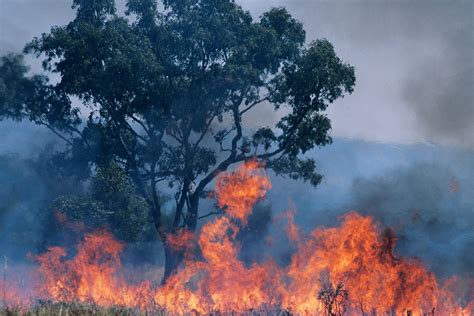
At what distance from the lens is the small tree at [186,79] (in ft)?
113

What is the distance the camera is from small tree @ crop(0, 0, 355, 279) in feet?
113

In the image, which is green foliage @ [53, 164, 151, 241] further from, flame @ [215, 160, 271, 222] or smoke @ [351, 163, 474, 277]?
smoke @ [351, 163, 474, 277]

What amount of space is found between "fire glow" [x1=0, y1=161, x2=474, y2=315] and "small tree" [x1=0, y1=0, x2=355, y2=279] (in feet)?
4.70

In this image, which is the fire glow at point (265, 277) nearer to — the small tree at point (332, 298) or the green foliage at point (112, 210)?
the green foliage at point (112, 210)

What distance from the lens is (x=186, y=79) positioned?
35906 mm

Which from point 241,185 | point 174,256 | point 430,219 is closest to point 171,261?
point 174,256

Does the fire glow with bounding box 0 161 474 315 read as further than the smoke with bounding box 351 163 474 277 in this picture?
No

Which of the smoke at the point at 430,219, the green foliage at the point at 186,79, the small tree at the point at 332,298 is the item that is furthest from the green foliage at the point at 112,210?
the small tree at the point at 332,298

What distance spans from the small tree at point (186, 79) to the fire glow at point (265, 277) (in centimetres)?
143

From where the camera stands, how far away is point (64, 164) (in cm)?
3912

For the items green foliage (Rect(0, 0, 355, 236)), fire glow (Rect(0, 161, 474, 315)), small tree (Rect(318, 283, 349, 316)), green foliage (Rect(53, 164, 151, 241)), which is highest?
green foliage (Rect(0, 0, 355, 236))

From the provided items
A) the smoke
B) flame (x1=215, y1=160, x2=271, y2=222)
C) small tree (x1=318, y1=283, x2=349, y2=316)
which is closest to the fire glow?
flame (x1=215, y1=160, x2=271, y2=222)

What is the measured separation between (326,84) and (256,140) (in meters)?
5.66

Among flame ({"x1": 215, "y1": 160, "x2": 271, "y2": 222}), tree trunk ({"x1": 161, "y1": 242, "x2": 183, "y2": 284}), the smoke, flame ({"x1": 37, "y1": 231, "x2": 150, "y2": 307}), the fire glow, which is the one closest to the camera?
the fire glow
